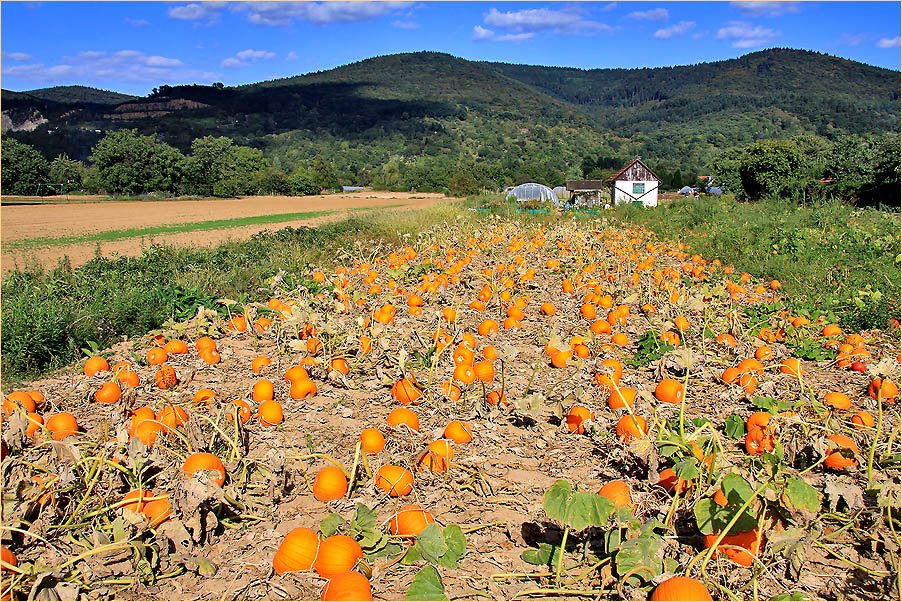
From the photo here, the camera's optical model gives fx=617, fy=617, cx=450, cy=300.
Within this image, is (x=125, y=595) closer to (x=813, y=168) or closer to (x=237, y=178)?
(x=813, y=168)

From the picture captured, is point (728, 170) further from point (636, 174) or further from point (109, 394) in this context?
point (109, 394)

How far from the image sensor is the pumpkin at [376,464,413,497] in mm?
2570

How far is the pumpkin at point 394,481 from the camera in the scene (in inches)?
101

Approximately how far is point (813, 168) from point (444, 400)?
34.7m

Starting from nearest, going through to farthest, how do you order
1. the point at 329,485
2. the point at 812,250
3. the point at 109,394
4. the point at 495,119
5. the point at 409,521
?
the point at 409,521 → the point at 329,485 → the point at 109,394 → the point at 812,250 → the point at 495,119

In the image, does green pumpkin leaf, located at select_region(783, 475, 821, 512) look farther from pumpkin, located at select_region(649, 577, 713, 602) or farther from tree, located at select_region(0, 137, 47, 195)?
tree, located at select_region(0, 137, 47, 195)

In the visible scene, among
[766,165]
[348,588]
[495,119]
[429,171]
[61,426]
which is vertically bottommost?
[348,588]

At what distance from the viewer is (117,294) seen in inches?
240

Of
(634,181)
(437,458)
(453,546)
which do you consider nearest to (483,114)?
(634,181)

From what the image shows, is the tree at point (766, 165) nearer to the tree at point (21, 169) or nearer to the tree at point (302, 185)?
the tree at point (302, 185)

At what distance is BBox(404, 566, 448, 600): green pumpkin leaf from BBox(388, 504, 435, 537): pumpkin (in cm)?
33

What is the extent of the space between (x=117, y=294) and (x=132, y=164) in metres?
62.6

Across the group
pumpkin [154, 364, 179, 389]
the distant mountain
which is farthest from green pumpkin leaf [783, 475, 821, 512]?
the distant mountain

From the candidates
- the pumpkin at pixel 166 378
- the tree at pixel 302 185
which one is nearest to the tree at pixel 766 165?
the pumpkin at pixel 166 378
